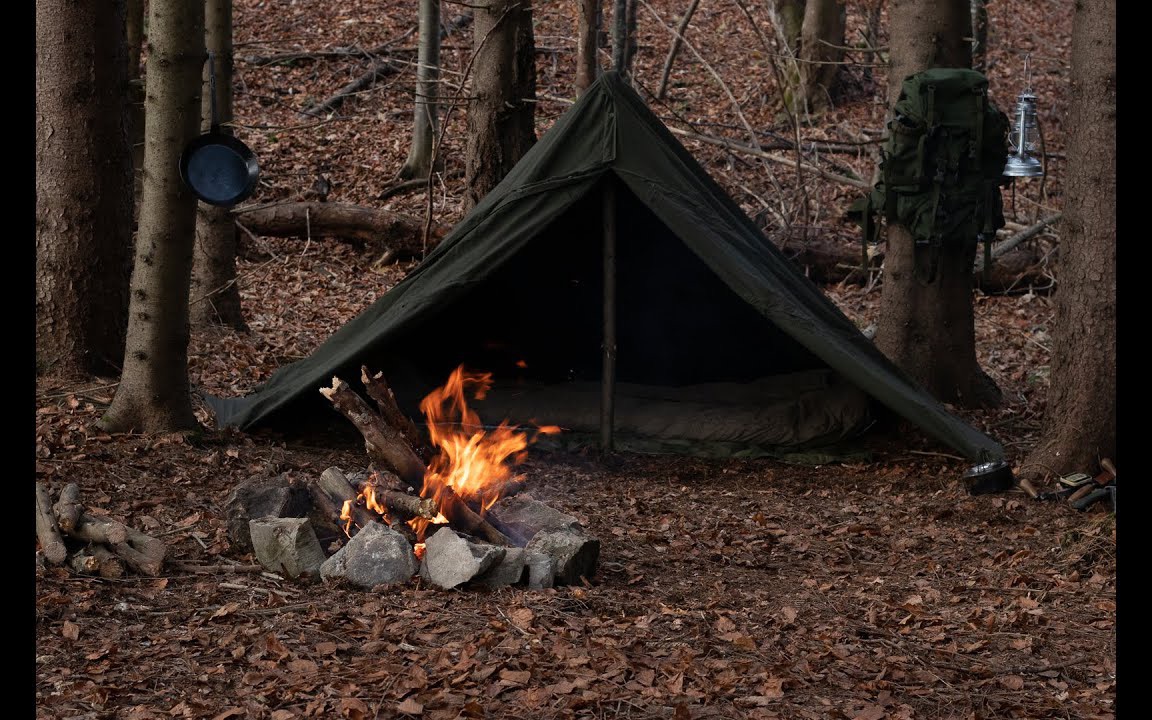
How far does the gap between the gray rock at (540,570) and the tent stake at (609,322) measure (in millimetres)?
2351

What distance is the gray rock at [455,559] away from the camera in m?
4.20

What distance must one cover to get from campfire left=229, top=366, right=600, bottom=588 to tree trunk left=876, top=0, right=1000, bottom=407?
3.12 m

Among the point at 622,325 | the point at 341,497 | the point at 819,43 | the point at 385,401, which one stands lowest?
the point at 341,497

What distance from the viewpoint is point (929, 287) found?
23.8 ft

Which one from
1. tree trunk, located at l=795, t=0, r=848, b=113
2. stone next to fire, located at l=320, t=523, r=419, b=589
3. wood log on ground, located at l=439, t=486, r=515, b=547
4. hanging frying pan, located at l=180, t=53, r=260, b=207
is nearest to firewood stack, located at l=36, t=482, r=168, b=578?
stone next to fire, located at l=320, t=523, r=419, b=589

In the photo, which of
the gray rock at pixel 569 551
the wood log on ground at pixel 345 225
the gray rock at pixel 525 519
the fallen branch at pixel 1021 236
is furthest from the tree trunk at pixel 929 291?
the wood log on ground at pixel 345 225

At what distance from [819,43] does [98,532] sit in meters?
12.0

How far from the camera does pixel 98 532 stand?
427cm

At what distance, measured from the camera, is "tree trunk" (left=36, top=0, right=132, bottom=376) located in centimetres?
617

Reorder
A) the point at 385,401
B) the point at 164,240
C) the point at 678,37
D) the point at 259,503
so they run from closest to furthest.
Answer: the point at 259,503, the point at 385,401, the point at 164,240, the point at 678,37

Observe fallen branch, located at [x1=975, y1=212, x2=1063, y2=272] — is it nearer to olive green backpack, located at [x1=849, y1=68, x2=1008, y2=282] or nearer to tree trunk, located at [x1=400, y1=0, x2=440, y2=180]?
olive green backpack, located at [x1=849, y1=68, x2=1008, y2=282]

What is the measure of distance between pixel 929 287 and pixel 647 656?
432 cm

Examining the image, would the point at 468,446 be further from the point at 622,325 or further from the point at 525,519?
the point at 622,325

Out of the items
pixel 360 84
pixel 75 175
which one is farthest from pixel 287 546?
pixel 360 84
